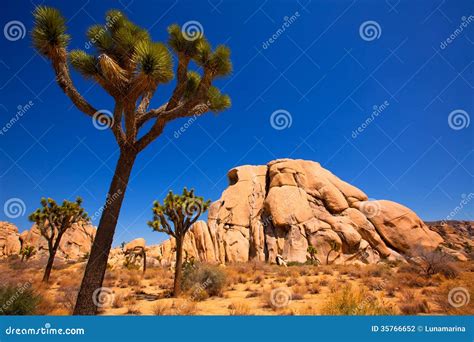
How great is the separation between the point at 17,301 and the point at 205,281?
5.57 meters

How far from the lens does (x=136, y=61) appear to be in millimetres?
6164

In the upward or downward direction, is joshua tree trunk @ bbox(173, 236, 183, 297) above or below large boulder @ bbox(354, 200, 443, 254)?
below

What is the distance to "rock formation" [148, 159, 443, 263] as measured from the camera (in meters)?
23.4

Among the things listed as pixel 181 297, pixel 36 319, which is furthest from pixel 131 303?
A: pixel 36 319

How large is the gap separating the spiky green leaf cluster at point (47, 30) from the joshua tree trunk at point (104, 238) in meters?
2.79

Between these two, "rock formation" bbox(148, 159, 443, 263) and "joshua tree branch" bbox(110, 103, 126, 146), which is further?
"rock formation" bbox(148, 159, 443, 263)

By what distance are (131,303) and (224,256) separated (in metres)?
15.4

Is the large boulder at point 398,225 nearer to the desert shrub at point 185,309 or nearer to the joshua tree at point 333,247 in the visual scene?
the joshua tree at point 333,247

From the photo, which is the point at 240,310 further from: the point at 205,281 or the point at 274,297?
the point at 205,281

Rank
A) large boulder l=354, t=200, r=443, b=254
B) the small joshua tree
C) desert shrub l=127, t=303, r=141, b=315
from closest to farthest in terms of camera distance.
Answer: desert shrub l=127, t=303, r=141, b=315
the small joshua tree
large boulder l=354, t=200, r=443, b=254

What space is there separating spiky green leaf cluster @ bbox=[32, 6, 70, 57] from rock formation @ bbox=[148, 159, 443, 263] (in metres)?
19.1

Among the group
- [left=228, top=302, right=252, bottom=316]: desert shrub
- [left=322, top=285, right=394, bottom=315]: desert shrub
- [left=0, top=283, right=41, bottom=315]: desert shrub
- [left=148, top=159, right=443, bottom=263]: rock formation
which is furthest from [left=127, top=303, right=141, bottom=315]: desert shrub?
[left=148, top=159, right=443, bottom=263]: rock formation

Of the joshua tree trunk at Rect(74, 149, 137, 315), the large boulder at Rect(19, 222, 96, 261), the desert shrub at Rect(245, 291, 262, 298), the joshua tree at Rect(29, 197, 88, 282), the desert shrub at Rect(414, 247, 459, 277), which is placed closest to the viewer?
the joshua tree trunk at Rect(74, 149, 137, 315)

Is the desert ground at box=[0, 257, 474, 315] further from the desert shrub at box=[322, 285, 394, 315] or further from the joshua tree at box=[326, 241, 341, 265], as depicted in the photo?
the joshua tree at box=[326, 241, 341, 265]
